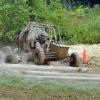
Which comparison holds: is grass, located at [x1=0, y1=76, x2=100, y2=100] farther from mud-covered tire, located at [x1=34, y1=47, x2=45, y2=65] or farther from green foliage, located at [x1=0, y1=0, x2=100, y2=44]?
green foliage, located at [x1=0, y1=0, x2=100, y2=44]

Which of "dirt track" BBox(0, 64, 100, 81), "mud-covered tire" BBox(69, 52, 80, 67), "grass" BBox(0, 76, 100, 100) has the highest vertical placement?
"grass" BBox(0, 76, 100, 100)

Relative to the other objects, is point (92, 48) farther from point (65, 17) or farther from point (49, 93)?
point (49, 93)

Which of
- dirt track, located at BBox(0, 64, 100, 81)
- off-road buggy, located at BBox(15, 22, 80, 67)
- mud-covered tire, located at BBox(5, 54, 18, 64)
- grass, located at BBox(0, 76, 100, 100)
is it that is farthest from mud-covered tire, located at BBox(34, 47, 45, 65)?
grass, located at BBox(0, 76, 100, 100)

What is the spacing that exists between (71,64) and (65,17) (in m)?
8.82

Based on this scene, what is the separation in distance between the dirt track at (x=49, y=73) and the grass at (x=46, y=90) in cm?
56

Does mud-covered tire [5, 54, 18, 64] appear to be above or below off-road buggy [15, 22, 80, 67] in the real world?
below

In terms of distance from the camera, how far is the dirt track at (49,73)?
13.5 m

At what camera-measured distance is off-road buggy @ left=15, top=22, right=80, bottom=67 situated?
18438mm

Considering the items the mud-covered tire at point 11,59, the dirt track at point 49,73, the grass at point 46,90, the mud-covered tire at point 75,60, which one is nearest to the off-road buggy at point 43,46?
the mud-covered tire at point 75,60

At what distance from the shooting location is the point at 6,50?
19.9 m

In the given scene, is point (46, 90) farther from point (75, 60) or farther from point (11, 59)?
point (11, 59)

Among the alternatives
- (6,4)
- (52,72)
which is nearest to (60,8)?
(6,4)

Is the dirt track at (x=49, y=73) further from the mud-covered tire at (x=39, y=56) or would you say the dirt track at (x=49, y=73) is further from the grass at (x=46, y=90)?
the mud-covered tire at (x=39, y=56)

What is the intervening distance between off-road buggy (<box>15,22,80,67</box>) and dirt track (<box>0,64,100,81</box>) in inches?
105
